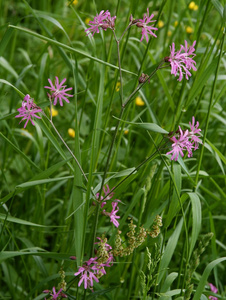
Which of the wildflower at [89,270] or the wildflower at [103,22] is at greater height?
the wildflower at [103,22]

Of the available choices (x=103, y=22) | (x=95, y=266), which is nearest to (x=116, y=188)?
(x=95, y=266)

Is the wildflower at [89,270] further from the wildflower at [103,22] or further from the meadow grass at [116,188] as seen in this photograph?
the wildflower at [103,22]

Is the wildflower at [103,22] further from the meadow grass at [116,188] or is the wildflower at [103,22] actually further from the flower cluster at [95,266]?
the flower cluster at [95,266]

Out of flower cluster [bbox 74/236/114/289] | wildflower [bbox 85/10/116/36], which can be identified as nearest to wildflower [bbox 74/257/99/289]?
flower cluster [bbox 74/236/114/289]

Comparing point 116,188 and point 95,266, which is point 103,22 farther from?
point 95,266

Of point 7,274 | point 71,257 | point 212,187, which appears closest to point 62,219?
point 7,274

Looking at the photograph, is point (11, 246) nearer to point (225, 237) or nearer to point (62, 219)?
point (62, 219)

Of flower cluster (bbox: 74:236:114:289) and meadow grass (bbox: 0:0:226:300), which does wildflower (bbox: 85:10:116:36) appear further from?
flower cluster (bbox: 74:236:114:289)

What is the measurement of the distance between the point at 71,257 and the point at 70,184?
21.1 inches

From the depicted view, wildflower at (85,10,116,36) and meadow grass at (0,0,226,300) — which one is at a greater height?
wildflower at (85,10,116,36)

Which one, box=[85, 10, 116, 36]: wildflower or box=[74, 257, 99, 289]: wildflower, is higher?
box=[85, 10, 116, 36]: wildflower

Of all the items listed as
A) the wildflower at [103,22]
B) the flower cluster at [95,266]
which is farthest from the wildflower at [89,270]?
the wildflower at [103,22]

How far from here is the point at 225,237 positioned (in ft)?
6.12

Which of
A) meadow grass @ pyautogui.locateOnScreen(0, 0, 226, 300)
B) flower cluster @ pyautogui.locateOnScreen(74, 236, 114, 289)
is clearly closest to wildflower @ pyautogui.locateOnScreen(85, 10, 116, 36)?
meadow grass @ pyautogui.locateOnScreen(0, 0, 226, 300)
